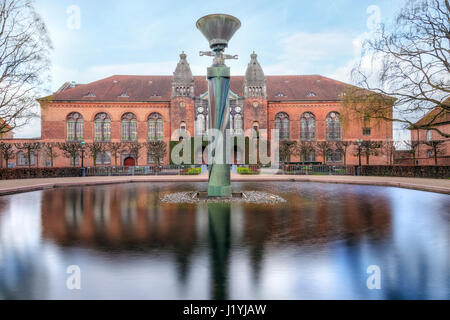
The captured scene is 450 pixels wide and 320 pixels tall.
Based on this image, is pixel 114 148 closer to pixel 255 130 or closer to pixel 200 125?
pixel 200 125

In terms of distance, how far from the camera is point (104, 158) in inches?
1706

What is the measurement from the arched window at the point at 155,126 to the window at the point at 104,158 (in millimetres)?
6291

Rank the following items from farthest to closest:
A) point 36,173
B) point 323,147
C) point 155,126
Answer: point 155,126
point 323,147
point 36,173

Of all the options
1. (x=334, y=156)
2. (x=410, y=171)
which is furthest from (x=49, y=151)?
(x=410, y=171)

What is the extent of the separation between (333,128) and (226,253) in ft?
143

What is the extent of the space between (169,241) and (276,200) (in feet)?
21.6

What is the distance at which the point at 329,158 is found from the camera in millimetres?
44469

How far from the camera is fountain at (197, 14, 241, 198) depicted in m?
12.5

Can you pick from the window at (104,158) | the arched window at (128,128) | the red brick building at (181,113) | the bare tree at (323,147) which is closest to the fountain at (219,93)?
the bare tree at (323,147)

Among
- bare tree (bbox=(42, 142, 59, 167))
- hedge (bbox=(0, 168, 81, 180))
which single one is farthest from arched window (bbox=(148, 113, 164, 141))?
hedge (bbox=(0, 168, 81, 180))

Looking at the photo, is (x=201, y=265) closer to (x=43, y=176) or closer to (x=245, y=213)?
(x=245, y=213)

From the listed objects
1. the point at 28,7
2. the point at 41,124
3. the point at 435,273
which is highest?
the point at 28,7

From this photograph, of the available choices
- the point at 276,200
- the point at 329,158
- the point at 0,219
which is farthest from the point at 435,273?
the point at 329,158

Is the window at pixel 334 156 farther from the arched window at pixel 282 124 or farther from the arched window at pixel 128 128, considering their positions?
the arched window at pixel 128 128
